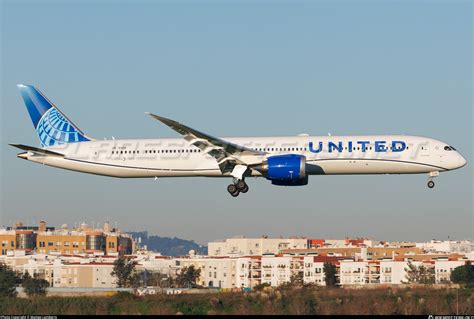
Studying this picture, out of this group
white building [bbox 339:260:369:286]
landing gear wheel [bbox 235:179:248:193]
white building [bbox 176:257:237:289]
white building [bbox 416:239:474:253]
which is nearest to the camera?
landing gear wheel [bbox 235:179:248:193]

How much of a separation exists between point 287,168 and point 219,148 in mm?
5245

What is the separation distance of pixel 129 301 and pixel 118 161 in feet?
67.0

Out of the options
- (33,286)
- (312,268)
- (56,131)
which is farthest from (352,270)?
(33,286)

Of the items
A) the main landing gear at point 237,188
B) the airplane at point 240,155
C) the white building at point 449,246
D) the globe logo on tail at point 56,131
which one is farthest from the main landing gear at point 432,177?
the white building at point 449,246

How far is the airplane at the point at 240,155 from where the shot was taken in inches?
2467

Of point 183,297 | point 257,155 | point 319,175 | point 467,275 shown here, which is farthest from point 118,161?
point 467,275

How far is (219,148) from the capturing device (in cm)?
6475

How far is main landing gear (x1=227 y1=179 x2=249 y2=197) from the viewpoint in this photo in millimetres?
65312

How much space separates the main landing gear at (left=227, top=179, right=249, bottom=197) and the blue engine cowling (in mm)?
2398

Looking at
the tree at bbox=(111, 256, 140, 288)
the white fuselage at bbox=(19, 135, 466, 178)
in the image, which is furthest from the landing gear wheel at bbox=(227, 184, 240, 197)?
the tree at bbox=(111, 256, 140, 288)

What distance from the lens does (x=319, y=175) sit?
210 ft

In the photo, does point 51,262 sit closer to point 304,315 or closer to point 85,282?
point 85,282

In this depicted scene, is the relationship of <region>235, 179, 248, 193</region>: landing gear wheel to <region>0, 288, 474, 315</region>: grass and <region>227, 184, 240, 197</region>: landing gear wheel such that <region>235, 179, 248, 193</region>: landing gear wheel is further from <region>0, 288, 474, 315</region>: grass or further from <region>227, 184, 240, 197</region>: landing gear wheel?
<region>0, 288, 474, 315</region>: grass

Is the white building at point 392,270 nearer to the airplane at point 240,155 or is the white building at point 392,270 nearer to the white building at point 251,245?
the airplane at point 240,155
